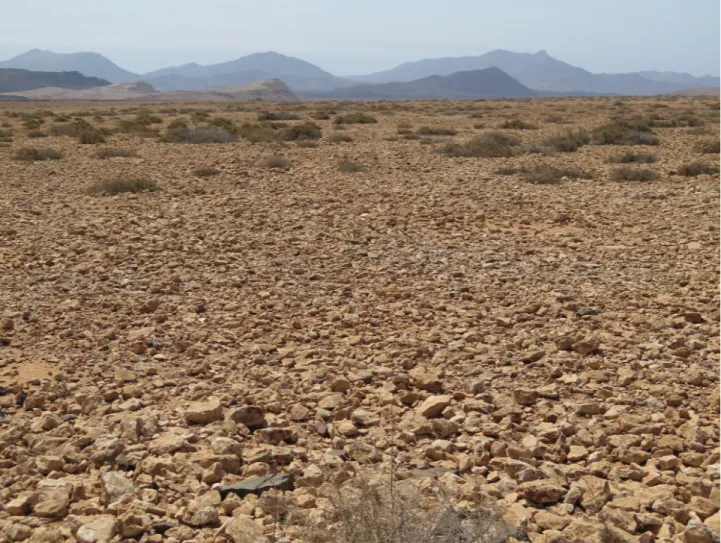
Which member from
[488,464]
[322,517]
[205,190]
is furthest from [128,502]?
[205,190]

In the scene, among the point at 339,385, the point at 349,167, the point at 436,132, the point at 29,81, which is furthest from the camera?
the point at 29,81

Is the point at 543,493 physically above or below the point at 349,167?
below

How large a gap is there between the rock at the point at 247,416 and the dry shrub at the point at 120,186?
8.62 m

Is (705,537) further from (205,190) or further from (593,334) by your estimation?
(205,190)

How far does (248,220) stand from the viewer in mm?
9641

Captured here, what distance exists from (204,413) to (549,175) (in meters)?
9.83

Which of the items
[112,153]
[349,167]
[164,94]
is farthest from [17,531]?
[164,94]

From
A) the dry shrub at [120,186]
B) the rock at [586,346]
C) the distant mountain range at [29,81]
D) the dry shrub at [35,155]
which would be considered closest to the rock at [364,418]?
the rock at [586,346]

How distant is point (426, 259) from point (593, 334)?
8.56 feet

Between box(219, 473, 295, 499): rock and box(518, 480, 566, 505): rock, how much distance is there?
1.08 metres

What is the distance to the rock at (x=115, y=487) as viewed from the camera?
3232mm

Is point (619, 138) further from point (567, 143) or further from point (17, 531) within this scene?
point (17, 531)

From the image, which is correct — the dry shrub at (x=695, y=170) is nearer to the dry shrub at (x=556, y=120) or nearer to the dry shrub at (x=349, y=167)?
the dry shrub at (x=349, y=167)

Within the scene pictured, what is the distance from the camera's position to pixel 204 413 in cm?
407
